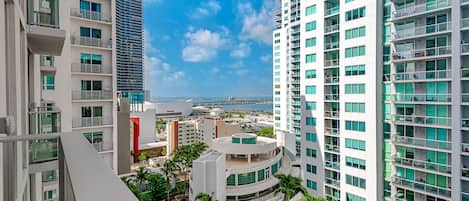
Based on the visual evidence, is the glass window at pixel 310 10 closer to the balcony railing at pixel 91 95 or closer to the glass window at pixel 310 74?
the glass window at pixel 310 74

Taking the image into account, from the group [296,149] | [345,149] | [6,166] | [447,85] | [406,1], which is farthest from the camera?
[296,149]

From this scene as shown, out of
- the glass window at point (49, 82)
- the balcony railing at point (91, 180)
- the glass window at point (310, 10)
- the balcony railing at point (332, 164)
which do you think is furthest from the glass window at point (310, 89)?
the balcony railing at point (91, 180)

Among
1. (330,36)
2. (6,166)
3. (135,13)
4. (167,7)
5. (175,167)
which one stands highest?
(167,7)

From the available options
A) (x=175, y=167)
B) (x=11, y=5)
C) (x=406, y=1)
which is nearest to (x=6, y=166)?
(x=11, y=5)

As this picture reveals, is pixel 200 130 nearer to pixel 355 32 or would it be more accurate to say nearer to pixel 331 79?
pixel 331 79

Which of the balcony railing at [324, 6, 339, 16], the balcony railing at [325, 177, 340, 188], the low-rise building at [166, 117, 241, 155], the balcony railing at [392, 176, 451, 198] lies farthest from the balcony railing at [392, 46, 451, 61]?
the low-rise building at [166, 117, 241, 155]

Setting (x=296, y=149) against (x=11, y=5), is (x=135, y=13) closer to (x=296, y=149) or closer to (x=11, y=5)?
(x=296, y=149)

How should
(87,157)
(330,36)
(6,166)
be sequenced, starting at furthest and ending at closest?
(330,36), (6,166), (87,157)
